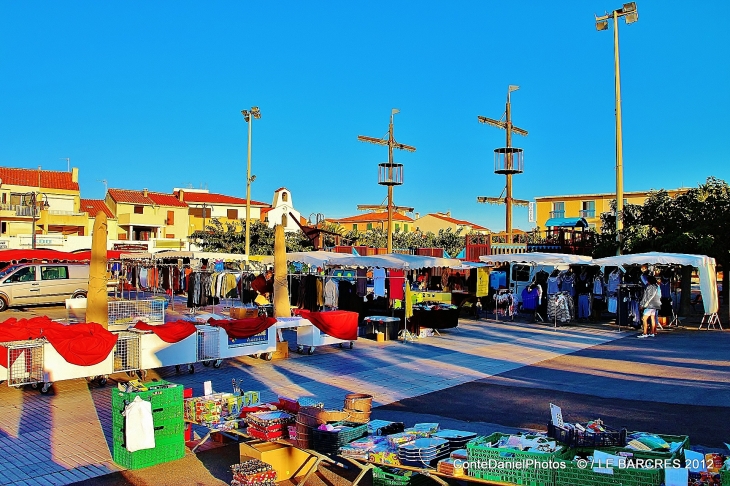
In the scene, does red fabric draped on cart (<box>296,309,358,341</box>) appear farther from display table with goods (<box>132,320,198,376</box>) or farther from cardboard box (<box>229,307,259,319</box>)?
display table with goods (<box>132,320,198,376</box>)

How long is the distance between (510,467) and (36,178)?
62.0 m

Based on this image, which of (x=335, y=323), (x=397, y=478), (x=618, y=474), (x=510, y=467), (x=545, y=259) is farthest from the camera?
(x=545, y=259)

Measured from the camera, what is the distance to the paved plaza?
285 inches

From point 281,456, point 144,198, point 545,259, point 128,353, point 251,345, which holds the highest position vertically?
point 144,198

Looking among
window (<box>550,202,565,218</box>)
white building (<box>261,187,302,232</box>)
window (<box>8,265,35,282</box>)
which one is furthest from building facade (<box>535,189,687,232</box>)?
window (<box>8,265,35,282</box>)

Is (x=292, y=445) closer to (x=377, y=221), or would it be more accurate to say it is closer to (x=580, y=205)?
(x=580, y=205)

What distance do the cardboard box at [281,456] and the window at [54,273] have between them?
2039 centimetres

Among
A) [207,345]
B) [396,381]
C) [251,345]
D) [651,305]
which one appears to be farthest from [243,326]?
[651,305]

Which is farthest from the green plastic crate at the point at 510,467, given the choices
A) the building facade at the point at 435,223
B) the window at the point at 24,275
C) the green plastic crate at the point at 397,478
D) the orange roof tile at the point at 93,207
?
the building facade at the point at 435,223

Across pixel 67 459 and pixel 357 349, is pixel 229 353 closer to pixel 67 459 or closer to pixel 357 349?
pixel 357 349

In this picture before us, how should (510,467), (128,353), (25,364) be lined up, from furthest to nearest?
(128,353) → (25,364) → (510,467)

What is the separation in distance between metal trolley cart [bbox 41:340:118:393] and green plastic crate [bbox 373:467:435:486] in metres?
6.33

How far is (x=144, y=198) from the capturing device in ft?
206

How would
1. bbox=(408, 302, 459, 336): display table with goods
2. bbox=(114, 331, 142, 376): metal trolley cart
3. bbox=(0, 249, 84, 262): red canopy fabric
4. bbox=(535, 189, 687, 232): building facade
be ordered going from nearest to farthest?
bbox=(114, 331, 142, 376): metal trolley cart < bbox=(408, 302, 459, 336): display table with goods < bbox=(0, 249, 84, 262): red canopy fabric < bbox=(535, 189, 687, 232): building facade
